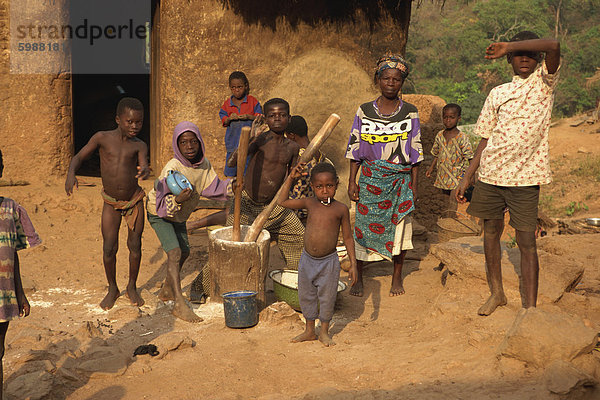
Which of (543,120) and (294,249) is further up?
(543,120)

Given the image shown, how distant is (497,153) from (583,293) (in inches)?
63.4

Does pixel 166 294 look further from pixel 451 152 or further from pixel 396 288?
pixel 451 152

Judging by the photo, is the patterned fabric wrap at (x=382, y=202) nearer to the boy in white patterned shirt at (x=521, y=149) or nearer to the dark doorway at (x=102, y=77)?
the boy in white patterned shirt at (x=521, y=149)

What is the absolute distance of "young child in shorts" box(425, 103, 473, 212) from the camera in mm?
7121

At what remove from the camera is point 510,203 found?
13.0 ft

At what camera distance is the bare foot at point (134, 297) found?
499cm

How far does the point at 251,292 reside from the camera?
185 inches

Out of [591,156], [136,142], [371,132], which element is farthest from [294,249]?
[591,156]

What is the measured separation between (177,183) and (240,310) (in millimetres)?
1016

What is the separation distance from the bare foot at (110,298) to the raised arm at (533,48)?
3.27 meters

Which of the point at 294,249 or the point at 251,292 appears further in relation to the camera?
the point at 294,249

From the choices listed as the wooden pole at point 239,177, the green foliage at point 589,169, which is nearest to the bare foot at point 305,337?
the wooden pole at point 239,177

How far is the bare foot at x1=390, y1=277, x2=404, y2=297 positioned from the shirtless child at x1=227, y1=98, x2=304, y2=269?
857 millimetres

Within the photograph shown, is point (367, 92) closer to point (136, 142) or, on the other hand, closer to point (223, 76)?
point (223, 76)
